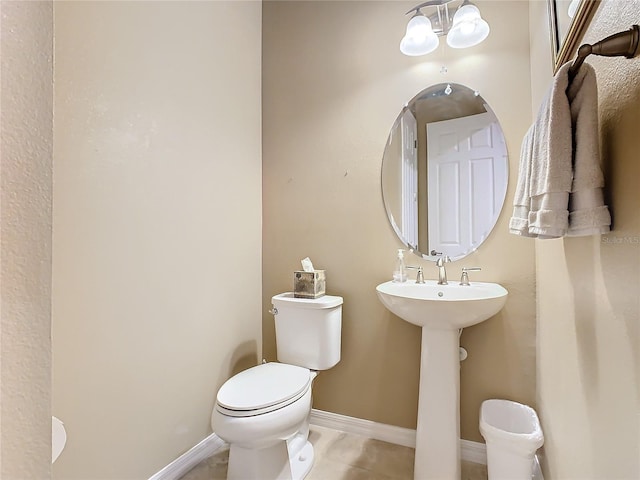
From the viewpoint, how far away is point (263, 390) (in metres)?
1.32

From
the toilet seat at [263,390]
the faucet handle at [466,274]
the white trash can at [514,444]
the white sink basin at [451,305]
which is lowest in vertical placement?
the white trash can at [514,444]

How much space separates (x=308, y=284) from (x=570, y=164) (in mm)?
1245

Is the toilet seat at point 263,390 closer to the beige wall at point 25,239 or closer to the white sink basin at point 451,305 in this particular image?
the white sink basin at point 451,305

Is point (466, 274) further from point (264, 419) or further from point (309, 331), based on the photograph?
point (264, 419)

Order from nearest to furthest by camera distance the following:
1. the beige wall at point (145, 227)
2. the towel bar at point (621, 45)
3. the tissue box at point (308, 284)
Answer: the towel bar at point (621, 45)
the beige wall at point (145, 227)
the tissue box at point (308, 284)

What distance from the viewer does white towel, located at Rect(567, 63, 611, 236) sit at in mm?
669

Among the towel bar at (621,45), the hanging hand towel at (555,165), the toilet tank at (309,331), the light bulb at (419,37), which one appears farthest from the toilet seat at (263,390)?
the light bulb at (419,37)

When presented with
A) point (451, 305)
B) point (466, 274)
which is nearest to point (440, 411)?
point (451, 305)

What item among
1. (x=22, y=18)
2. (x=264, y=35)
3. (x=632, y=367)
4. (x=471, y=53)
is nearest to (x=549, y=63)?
(x=471, y=53)

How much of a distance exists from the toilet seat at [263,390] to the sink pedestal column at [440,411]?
20.9 inches

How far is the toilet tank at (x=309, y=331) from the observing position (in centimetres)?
165

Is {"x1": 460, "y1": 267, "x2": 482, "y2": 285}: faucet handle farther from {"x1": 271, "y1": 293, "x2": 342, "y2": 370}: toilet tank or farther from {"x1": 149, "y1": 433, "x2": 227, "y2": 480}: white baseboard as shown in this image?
{"x1": 149, "y1": 433, "x2": 227, "y2": 480}: white baseboard

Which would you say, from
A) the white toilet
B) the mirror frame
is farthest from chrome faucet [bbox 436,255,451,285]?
the mirror frame

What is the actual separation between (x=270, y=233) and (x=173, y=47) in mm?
1058
